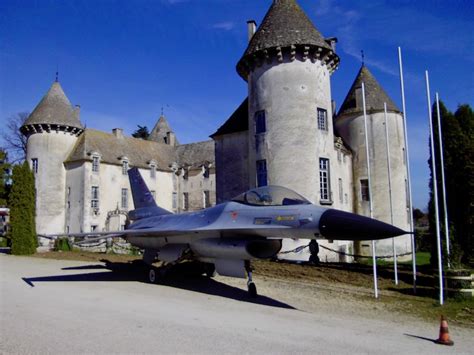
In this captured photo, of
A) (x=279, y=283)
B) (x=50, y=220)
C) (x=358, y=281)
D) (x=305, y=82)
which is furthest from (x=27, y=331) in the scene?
(x=50, y=220)

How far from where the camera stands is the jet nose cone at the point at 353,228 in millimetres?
7770

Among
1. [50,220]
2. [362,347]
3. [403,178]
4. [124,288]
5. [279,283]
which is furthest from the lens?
[50,220]

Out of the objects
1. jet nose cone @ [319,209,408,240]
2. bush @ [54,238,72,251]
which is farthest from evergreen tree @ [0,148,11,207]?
jet nose cone @ [319,209,408,240]

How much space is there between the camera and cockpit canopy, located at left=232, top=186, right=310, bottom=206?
9570 millimetres

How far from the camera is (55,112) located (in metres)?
36.5

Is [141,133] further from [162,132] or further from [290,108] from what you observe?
[290,108]

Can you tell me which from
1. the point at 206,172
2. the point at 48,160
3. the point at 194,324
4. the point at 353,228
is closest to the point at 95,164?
the point at 48,160

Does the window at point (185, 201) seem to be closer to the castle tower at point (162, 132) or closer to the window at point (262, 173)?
the castle tower at point (162, 132)

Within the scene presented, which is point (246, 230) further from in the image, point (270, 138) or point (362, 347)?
point (270, 138)

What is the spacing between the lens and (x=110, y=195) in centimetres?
3806

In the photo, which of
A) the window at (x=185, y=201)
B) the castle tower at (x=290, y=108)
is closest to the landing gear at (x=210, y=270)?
the castle tower at (x=290, y=108)

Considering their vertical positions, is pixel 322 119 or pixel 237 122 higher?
pixel 237 122

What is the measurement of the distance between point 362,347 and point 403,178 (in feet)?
69.9

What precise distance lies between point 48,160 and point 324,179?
2742 centimetres
